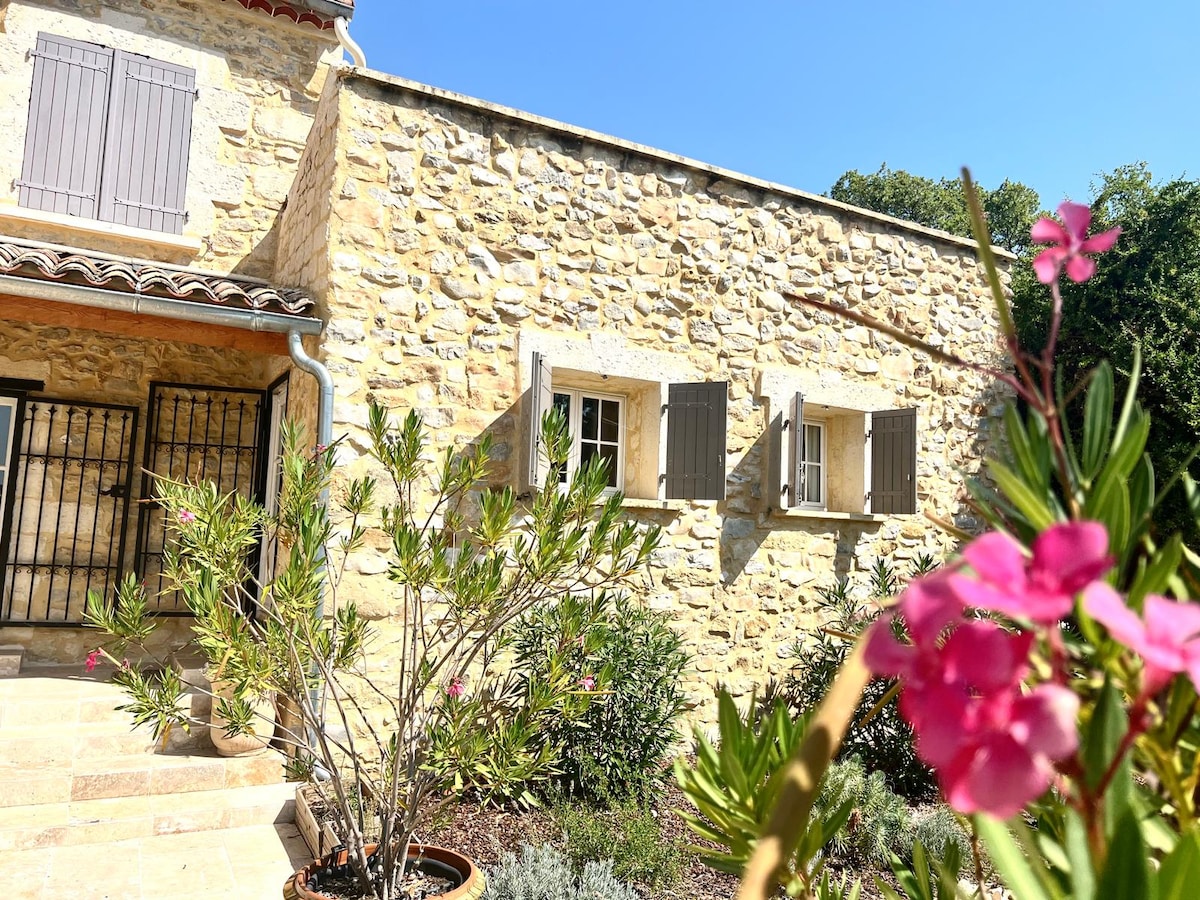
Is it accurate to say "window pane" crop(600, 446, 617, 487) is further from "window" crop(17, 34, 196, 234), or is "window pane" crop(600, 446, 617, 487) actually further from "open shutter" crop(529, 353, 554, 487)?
"window" crop(17, 34, 196, 234)

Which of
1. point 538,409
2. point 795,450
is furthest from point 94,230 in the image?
point 795,450

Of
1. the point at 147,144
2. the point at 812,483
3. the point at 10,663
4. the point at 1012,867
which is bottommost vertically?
the point at 10,663

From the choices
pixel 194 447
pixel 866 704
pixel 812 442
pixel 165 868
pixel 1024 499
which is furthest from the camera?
pixel 812 442

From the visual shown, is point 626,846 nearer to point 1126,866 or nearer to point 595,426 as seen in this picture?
point 595,426

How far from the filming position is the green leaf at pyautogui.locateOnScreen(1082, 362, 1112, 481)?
0.64 meters

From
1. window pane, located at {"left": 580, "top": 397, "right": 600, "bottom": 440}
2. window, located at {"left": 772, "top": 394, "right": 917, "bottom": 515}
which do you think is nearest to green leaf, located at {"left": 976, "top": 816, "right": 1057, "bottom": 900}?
window pane, located at {"left": 580, "top": 397, "right": 600, "bottom": 440}

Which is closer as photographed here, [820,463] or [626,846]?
[626,846]

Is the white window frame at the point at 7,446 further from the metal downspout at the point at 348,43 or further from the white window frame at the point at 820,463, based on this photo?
the white window frame at the point at 820,463

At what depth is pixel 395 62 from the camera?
720 cm

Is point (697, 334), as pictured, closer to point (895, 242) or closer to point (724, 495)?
point (724, 495)

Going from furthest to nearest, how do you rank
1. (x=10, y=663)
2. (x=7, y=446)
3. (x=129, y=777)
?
(x=7, y=446), (x=10, y=663), (x=129, y=777)

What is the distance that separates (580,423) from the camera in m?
5.99

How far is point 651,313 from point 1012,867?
5.68m

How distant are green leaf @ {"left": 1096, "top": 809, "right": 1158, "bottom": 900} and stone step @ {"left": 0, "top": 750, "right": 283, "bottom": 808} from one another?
517 centimetres
